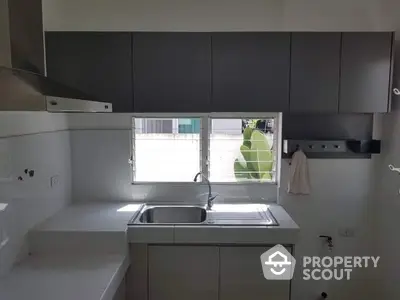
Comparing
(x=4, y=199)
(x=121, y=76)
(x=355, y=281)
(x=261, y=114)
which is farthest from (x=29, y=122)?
(x=355, y=281)

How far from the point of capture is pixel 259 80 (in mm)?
2668

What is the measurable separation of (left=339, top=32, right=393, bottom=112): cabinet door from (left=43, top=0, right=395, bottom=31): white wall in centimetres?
31

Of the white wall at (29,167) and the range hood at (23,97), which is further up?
the range hood at (23,97)

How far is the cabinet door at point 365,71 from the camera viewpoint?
2637mm

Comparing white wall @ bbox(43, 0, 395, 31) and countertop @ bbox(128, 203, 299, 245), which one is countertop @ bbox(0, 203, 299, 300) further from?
white wall @ bbox(43, 0, 395, 31)

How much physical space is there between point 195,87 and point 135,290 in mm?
1500

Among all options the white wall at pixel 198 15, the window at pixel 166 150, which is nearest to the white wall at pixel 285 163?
the white wall at pixel 198 15

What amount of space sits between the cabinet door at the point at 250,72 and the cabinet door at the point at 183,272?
3.45 feet

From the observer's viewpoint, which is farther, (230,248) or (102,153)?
(102,153)

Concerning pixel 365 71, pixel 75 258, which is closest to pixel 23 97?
pixel 75 258

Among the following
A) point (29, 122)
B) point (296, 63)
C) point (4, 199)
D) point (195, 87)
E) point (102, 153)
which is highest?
point (296, 63)

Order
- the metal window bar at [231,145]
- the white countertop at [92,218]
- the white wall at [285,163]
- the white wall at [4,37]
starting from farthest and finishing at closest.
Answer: the metal window bar at [231,145] → the white wall at [285,163] → the white countertop at [92,218] → the white wall at [4,37]

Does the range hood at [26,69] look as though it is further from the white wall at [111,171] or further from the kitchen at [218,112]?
the white wall at [111,171]

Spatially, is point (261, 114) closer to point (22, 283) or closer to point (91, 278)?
point (91, 278)
